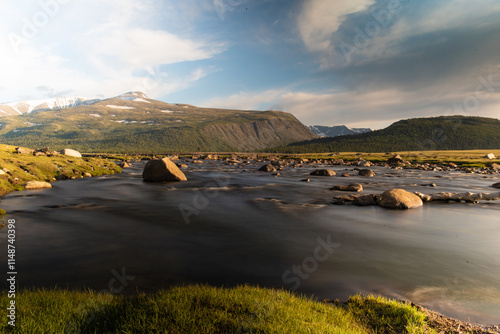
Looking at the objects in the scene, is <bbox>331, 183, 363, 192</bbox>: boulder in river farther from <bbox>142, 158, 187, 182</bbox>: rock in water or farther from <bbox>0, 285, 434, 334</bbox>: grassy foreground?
<bbox>0, 285, 434, 334</bbox>: grassy foreground

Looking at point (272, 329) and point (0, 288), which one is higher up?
point (272, 329)

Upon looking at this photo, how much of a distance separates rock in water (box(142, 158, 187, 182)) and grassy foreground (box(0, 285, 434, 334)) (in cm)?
3625

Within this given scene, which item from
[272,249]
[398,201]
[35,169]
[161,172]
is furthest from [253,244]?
[35,169]

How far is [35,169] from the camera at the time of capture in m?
35.8

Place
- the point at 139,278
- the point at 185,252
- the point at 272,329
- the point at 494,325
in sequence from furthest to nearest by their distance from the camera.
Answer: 1. the point at 185,252
2. the point at 139,278
3. the point at 494,325
4. the point at 272,329

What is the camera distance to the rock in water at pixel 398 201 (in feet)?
76.0

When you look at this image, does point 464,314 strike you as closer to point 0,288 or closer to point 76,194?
point 0,288

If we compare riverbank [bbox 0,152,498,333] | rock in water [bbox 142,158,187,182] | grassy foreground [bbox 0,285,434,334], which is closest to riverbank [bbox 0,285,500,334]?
grassy foreground [bbox 0,285,434,334]

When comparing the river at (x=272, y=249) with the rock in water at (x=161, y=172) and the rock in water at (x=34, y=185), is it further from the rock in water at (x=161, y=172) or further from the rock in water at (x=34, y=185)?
the rock in water at (x=161, y=172)

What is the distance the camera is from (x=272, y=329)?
4.96 metres

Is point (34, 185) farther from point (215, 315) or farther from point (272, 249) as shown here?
point (215, 315)

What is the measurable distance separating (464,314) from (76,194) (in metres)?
32.9

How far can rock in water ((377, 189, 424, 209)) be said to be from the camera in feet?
76.0

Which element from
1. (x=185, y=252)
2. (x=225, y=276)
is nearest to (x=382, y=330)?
(x=225, y=276)
